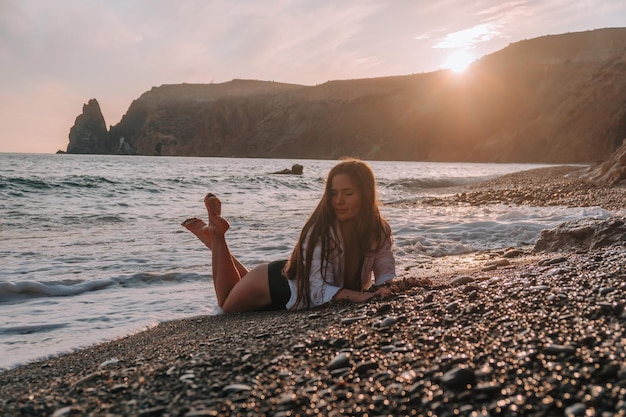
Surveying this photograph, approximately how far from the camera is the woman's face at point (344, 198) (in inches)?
160

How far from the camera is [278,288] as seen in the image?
4.29 metres

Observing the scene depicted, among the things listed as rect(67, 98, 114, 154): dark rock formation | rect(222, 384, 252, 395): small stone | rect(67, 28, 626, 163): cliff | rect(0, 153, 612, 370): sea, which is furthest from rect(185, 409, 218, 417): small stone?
rect(67, 98, 114, 154): dark rock formation

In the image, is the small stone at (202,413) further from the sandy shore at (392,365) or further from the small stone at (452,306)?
the small stone at (452,306)

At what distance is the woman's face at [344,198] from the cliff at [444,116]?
62.7 m

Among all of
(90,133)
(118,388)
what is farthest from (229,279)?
(90,133)

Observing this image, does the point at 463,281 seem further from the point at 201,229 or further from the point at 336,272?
the point at 201,229

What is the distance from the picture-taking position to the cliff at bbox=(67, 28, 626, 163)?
66.1 m

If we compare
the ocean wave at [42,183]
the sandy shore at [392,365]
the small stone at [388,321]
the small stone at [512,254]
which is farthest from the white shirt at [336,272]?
the ocean wave at [42,183]

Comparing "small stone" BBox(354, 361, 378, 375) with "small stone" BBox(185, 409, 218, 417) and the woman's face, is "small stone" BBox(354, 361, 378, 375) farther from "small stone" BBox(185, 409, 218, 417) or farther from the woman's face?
the woman's face

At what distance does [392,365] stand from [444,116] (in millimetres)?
88308

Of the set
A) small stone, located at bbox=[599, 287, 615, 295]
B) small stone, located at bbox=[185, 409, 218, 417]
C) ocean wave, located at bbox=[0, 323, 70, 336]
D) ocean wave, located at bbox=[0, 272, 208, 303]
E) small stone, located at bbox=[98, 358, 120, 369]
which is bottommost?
ocean wave, located at bbox=[0, 323, 70, 336]

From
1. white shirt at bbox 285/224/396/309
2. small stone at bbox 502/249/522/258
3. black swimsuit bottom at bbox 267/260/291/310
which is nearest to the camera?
white shirt at bbox 285/224/396/309

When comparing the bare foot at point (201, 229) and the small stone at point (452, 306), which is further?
the bare foot at point (201, 229)

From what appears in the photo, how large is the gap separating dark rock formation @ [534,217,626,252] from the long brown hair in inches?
108
